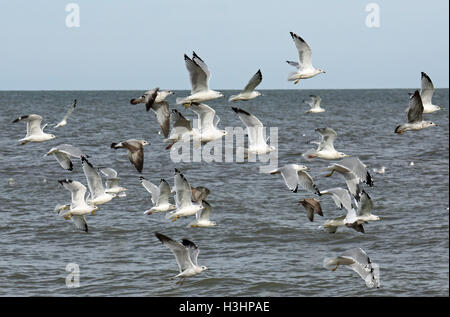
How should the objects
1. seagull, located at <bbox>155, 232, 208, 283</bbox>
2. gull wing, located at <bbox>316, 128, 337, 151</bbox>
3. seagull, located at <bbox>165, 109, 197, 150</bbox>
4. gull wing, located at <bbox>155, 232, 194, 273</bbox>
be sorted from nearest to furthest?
1. gull wing, located at <bbox>155, 232, 194, 273</bbox>
2. seagull, located at <bbox>155, 232, 208, 283</bbox>
3. seagull, located at <bbox>165, 109, 197, 150</bbox>
4. gull wing, located at <bbox>316, 128, 337, 151</bbox>

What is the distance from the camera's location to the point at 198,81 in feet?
41.3

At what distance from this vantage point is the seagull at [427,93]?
→ 44.0ft

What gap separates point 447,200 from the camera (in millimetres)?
22578

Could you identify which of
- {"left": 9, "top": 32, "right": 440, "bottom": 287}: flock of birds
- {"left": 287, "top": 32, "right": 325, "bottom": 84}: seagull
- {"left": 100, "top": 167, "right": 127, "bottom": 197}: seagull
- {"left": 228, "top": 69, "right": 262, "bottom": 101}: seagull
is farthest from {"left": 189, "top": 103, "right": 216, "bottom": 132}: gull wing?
{"left": 100, "top": 167, "right": 127, "bottom": 197}: seagull

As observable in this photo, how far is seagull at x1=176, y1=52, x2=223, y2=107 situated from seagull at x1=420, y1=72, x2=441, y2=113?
12.5 ft

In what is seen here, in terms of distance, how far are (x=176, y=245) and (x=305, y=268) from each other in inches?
188

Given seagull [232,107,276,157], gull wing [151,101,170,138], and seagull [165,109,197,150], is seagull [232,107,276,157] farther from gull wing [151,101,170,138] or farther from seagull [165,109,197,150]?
gull wing [151,101,170,138]

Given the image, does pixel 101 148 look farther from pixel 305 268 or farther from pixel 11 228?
pixel 305 268

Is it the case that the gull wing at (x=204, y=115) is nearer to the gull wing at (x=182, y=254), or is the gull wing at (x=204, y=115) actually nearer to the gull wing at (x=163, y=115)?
the gull wing at (x=163, y=115)

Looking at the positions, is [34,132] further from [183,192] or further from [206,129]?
[183,192]

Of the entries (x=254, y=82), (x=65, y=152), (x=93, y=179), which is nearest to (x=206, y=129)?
(x=254, y=82)

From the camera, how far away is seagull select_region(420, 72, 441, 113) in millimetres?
13422

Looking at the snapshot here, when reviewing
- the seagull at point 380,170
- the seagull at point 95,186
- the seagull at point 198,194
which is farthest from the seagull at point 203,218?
the seagull at point 380,170

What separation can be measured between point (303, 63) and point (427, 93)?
2.41 m
